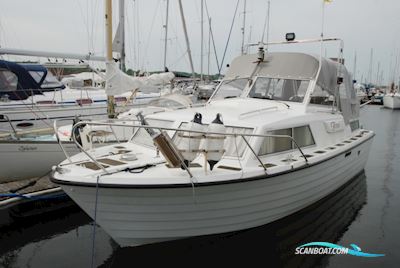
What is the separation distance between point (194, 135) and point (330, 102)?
492cm

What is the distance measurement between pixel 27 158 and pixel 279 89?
623 centimetres

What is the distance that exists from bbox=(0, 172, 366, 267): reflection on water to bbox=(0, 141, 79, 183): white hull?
1.62 m

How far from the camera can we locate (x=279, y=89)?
327 inches

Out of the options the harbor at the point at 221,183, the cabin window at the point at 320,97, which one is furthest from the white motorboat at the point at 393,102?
the cabin window at the point at 320,97

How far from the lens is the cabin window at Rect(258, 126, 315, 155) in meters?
6.21

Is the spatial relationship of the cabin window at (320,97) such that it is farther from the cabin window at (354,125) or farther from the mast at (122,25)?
the mast at (122,25)

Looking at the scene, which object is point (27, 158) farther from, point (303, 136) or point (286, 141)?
point (303, 136)

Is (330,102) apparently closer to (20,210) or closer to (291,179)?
(291,179)

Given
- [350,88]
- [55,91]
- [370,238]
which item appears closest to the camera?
[370,238]

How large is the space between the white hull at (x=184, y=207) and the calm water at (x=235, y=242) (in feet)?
1.42

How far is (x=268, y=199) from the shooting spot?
583cm

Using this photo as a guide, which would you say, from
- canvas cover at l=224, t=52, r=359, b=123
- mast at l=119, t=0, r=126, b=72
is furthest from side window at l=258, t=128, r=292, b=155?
mast at l=119, t=0, r=126, b=72

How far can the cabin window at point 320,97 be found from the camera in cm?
803

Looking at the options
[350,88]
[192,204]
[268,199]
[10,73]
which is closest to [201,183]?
[192,204]
